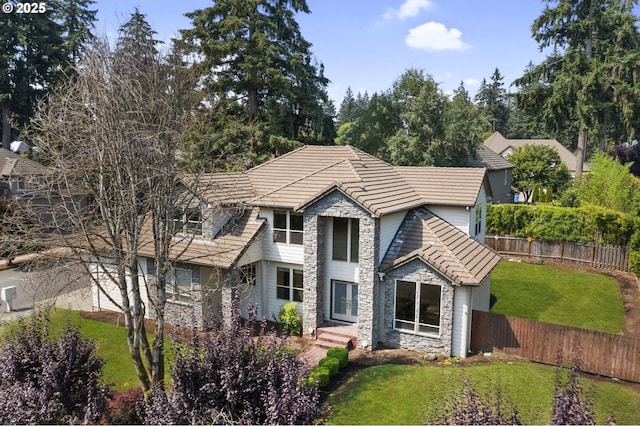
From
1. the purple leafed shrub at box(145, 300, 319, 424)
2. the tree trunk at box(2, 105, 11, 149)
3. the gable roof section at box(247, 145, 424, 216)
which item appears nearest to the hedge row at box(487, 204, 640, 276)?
the gable roof section at box(247, 145, 424, 216)

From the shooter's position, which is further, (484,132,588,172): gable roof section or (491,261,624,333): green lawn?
(484,132,588,172): gable roof section

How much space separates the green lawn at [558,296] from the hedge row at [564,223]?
2.70 m

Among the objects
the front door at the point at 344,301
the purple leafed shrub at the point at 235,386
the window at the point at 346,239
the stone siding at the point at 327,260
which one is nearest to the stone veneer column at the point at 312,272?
the stone siding at the point at 327,260

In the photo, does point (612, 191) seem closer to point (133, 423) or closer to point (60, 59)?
point (133, 423)

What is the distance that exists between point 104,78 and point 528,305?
65.7ft

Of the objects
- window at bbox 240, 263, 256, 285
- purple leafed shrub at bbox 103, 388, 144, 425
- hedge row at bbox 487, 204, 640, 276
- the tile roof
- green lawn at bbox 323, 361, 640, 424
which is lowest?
green lawn at bbox 323, 361, 640, 424

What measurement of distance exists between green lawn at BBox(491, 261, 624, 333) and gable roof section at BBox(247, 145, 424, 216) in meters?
7.45

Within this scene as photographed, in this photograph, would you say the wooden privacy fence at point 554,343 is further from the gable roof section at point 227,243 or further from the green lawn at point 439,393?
the gable roof section at point 227,243

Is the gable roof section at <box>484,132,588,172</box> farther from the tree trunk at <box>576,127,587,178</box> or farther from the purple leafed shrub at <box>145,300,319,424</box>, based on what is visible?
the purple leafed shrub at <box>145,300,319,424</box>

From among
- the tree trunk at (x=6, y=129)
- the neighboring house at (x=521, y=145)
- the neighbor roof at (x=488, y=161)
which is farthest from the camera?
the neighboring house at (x=521, y=145)

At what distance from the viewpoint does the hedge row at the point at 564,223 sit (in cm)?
2666

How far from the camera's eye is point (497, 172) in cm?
4022

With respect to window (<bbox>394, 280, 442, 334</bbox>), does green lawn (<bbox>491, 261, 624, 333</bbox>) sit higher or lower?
lower

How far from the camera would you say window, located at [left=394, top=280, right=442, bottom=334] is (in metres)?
16.2
